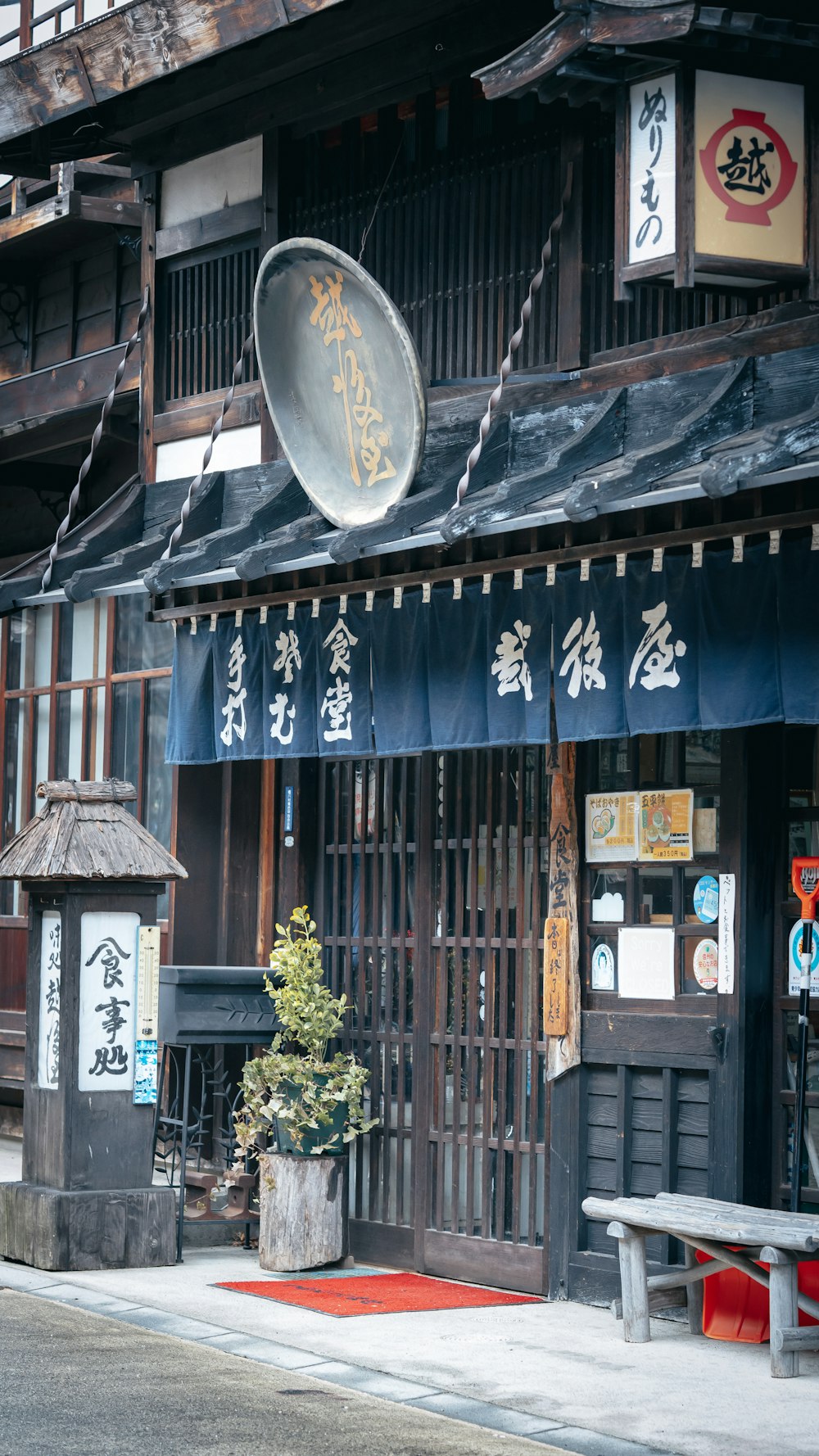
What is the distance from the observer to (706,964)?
9344mm

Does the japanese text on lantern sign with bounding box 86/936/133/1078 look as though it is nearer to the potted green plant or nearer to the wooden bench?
the potted green plant

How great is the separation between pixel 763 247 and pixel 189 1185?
711 cm

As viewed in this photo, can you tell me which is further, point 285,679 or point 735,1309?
point 285,679

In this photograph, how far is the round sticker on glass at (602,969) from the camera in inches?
387

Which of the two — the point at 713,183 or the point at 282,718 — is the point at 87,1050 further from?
the point at 713,183

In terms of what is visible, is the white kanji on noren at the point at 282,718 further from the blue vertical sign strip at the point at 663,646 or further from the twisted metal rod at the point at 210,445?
the blue vertical sign strip at the point at 663,646

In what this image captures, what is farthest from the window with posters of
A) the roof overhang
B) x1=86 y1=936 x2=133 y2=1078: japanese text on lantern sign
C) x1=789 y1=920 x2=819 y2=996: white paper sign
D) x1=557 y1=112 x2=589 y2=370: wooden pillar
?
x1=86 y1=936 x2=133 y2=1078: japanese text on lantern sign

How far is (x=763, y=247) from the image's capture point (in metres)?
8.45

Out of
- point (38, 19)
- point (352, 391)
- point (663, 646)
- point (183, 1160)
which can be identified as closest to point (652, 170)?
point (663, 646)

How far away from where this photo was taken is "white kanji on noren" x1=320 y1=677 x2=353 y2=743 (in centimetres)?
1076

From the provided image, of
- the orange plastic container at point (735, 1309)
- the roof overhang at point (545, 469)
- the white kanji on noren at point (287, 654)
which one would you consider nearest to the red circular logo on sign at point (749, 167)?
the roof overhang at point (545, 469)

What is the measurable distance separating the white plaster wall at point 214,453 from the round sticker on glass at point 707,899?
468 cm

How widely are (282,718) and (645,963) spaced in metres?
2.86

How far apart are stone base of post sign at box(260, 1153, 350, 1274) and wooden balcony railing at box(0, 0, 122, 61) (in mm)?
8792
